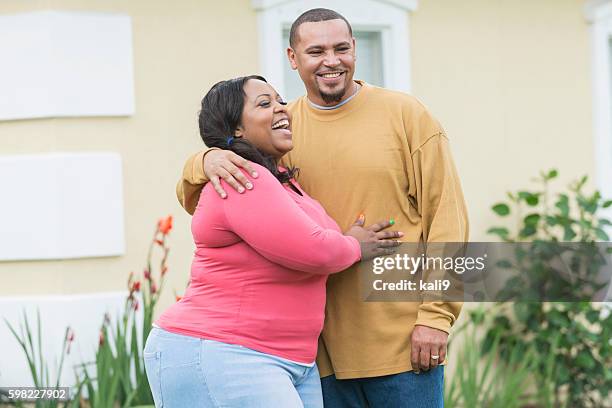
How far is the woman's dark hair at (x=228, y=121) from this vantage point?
3.18 m

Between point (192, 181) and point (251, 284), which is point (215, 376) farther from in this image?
point (192, 181)

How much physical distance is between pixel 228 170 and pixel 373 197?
558mm

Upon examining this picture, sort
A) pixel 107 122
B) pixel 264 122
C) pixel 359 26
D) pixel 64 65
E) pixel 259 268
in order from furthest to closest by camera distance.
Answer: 1. pixel 359 26
2. pixel 107 122
3. pixel 64 65
4. pixel 264 122
5. pixel 259 268

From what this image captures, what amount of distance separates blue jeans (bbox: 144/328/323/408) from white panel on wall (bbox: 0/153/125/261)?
7.86 feet

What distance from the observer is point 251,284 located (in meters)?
3.09

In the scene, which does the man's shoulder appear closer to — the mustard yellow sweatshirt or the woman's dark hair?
the mustard yellow sweatshirt

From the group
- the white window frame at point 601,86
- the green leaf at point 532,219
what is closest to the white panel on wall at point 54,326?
Answer: the green leaf at point 532,219

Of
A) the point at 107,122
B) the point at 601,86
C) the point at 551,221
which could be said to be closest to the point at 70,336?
the point at 107,122

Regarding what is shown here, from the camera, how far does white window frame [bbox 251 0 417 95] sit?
19.2 ft

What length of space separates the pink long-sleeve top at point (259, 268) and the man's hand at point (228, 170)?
2cm

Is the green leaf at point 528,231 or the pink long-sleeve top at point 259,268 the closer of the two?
the pink long-sleeve top at point 259,268

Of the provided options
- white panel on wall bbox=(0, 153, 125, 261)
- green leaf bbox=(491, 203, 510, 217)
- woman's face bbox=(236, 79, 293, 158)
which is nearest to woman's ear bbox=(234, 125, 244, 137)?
woman's face bbox=(236, 79, 293, 158)

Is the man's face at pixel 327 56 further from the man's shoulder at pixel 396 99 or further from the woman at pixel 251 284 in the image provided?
the woman at pixel 251 284

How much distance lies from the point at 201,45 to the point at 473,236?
6.75ft
